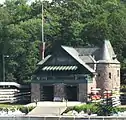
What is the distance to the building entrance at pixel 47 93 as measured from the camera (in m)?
59.6

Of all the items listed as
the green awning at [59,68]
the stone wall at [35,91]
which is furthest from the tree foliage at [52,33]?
the stone wall at [35,91]

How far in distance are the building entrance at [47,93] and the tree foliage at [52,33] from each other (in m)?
8.84

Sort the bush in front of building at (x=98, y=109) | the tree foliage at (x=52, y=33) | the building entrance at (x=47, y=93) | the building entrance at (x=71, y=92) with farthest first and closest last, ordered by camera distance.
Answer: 1. the tree foliage at (x=52, y=33)
2. the building entrance at (x=47, y=93)
3. the building entrance at (x=71, y=92)
4. the bush in front of building at (x=98, y=109)

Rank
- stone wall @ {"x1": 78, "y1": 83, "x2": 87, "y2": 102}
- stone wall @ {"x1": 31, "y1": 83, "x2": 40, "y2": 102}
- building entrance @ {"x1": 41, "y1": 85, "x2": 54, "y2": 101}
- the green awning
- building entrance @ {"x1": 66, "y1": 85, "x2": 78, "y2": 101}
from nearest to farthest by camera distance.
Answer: stone wall @ {"x1": 78, "y1": 83, "x2": 87, "y2": 102} < the green awning < building entrance @ {"x1": 66, "y1": 85, "x2": 78, "y2": 101} < stone wall @ {"x1": 31, "y1": 83, "x2": 40, "y2": 102} < building entrance @ {"x1": 41, "y1": 85, "x2": 54, "y2": 101}

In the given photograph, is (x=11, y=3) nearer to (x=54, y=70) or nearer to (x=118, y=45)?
(x=118, y=45)

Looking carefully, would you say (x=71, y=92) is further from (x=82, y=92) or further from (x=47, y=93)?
(x=47, y=93)

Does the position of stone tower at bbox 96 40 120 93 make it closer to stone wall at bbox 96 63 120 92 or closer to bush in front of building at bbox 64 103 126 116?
stone wall at bbox 96 63 120 92

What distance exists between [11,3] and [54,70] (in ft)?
139

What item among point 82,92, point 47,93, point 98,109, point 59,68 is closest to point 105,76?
point 82,92

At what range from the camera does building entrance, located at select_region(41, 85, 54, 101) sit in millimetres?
59569

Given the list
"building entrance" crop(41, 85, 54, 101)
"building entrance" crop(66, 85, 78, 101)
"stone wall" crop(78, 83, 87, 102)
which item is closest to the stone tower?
"building entrance" crop(66, 85, 78, 101)

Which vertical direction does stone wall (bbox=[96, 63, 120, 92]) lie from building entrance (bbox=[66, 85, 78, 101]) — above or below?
above

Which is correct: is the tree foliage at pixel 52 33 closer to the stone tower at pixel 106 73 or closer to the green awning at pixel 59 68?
the stone tower at pixel 106 73

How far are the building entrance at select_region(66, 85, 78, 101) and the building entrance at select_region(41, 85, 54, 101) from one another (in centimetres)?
191
